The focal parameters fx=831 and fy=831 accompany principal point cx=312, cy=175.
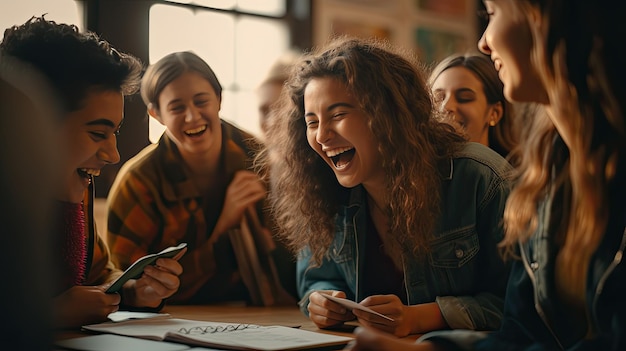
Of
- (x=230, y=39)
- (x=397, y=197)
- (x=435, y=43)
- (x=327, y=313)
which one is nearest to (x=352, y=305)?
(x=327, y=313)

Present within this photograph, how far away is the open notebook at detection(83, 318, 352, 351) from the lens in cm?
155

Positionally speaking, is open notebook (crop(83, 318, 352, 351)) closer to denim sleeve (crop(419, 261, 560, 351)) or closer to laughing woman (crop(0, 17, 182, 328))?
laughing woman (crop(0, 17, 182, 328))

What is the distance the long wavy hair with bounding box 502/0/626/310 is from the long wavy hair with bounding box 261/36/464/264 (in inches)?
27.1

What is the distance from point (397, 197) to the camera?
195cm

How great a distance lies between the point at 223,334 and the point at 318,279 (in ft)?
1.80

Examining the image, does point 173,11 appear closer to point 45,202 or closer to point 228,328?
point 228,328

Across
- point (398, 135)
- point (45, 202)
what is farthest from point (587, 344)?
point (398, 135)

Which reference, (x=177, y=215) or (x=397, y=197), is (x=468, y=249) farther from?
(x=177, y=215)

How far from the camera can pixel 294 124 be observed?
2143mm

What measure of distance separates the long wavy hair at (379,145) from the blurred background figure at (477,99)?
0.43 meters

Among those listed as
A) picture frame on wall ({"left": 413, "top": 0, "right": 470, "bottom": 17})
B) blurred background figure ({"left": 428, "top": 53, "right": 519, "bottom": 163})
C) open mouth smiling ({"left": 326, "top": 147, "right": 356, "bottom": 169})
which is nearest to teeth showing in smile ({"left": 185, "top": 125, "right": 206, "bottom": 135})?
open mouth smiling ({"left": 326, "top": 147, "right": 356, "bottom": 169})

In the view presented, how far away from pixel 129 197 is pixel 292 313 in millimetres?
570

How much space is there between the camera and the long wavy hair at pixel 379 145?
6.37 ft

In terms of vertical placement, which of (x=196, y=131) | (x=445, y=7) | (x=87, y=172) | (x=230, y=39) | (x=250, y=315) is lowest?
(x=250, y=315)
